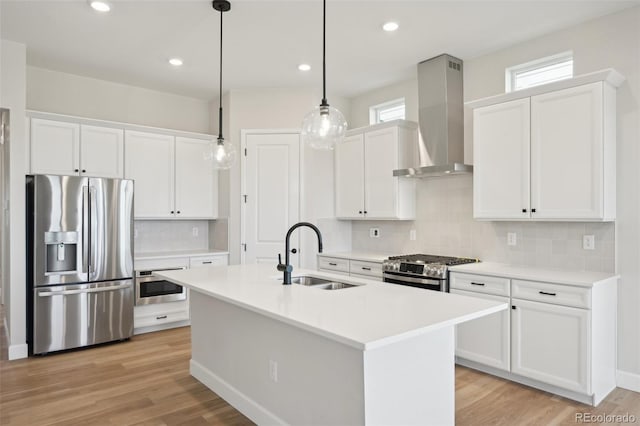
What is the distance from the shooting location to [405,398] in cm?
200

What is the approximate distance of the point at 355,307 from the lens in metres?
2.01

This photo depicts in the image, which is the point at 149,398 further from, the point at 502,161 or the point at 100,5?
the point at 502,161

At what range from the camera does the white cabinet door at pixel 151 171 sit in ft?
15.4

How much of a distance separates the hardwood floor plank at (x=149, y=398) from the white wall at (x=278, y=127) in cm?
A: 188

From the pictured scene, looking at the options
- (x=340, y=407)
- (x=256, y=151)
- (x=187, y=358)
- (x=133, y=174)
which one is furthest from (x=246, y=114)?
(x=340, y=407)

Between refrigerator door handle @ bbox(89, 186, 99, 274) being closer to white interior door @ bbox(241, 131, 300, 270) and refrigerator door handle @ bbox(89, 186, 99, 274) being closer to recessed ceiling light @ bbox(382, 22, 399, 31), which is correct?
white interior door @ bbox(241, 131, 300, 270)

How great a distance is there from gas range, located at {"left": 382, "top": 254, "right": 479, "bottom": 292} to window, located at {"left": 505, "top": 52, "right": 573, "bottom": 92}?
5.59 ft

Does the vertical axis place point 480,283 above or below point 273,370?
above

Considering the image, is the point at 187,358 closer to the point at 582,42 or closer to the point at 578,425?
the point at 578,425

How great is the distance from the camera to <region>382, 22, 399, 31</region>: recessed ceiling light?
3396 millimetres

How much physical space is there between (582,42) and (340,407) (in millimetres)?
3363

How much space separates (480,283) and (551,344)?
2.14ft

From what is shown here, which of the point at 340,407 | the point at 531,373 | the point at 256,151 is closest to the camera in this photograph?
the point at 340,407

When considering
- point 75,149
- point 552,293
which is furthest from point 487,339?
point 75,149
